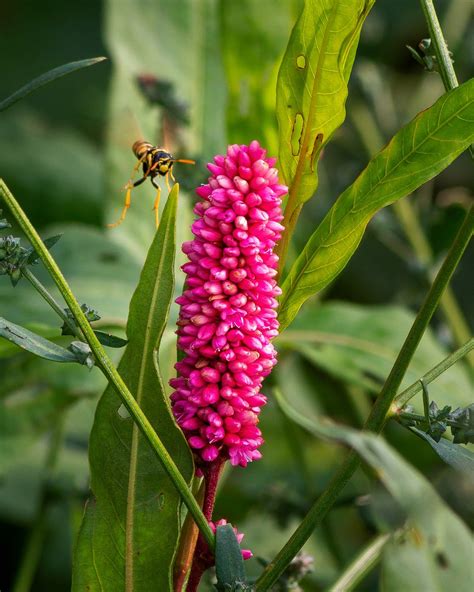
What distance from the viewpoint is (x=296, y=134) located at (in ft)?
2.43

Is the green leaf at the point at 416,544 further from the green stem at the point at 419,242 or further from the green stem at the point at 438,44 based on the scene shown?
the green stem at the point at 419,242

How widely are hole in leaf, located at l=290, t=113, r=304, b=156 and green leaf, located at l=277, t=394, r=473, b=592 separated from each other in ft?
0.68

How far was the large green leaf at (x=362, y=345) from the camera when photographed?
4.20 ft

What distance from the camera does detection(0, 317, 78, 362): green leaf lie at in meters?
0.65

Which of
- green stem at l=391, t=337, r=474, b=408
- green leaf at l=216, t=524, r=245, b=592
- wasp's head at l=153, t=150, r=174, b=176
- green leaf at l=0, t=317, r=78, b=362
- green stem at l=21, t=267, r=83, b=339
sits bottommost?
green leaf at l=216, t=524, r=245, b=592

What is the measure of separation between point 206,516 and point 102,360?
15 cm

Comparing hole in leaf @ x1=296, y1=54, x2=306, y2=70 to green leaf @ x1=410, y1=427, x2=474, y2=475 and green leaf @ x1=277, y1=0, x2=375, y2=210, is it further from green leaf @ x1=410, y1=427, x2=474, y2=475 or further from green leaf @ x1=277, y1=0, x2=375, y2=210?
green leaf @ x1=410, y1=427, x2=474, y2=475

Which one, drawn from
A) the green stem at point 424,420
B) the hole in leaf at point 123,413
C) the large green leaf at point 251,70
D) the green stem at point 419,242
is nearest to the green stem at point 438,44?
the green stem at point 424,420

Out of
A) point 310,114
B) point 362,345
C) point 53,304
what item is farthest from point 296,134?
point 362,345

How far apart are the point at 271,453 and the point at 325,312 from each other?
0.49 m

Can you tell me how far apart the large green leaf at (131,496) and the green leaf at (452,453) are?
0.19 m

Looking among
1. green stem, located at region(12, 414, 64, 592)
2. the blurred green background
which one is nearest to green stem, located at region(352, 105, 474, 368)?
the blurred green background

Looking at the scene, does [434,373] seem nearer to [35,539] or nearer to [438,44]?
[438,44]

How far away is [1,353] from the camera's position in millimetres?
894
